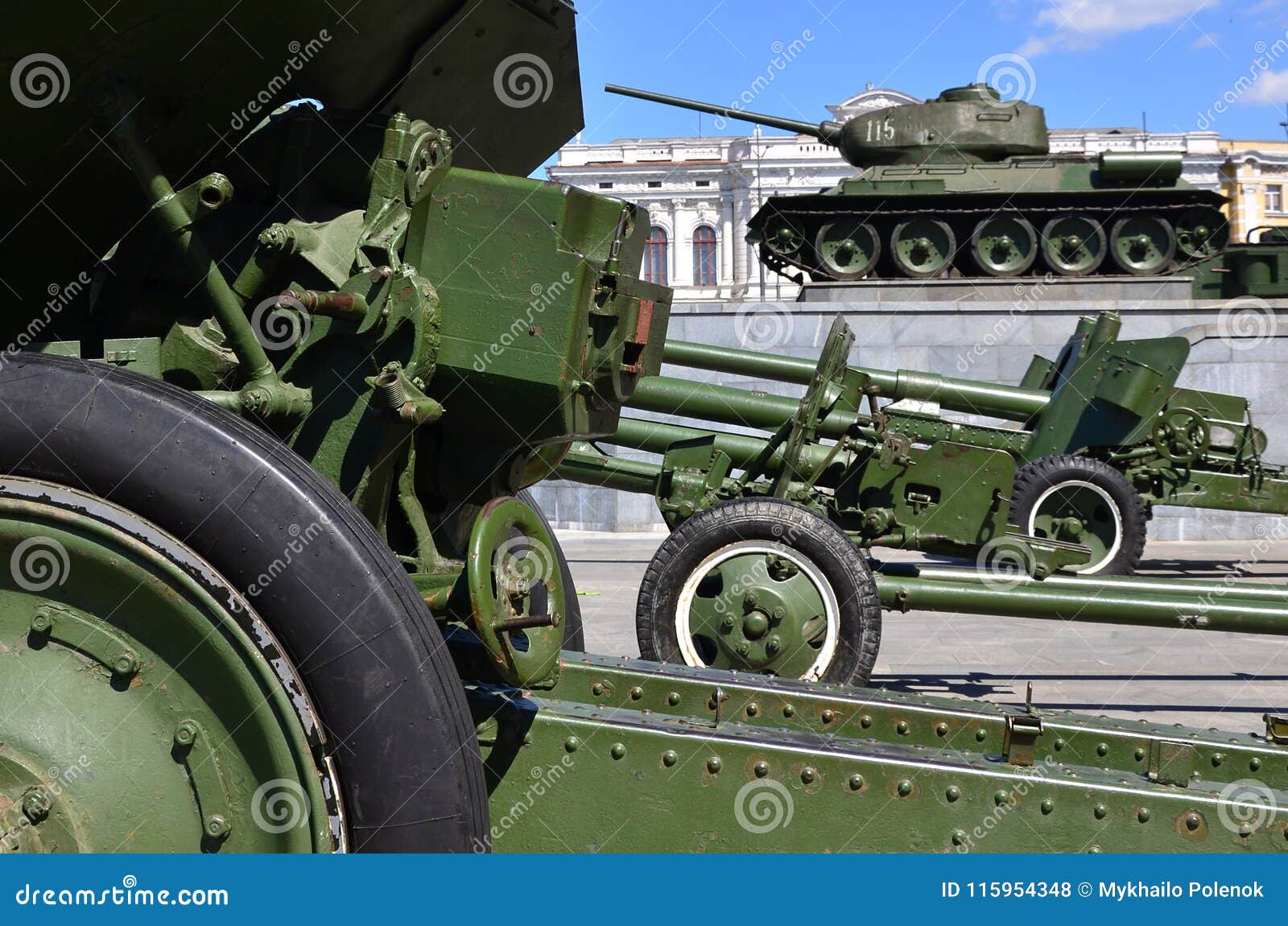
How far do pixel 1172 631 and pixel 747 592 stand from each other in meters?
4.15

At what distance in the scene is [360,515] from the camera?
1.83 meters

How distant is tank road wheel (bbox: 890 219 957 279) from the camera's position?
20156 millimetres

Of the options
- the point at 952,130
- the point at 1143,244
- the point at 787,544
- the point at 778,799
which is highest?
the point at 952,130

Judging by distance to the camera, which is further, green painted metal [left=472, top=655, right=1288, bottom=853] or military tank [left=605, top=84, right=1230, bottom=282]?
military tank [left=605, top=84, right=1230, bottom=282]

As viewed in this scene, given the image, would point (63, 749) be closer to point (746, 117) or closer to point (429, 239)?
point (429, 239)

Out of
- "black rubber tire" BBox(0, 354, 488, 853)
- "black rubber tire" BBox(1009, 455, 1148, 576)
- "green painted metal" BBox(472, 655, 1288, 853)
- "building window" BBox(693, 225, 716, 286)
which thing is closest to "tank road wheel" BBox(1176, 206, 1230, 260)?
"black rubber tire" BBox(1009, 455, 1148, 576)

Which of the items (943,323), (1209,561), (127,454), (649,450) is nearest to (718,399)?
(649,450)

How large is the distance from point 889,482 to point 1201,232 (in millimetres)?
15959

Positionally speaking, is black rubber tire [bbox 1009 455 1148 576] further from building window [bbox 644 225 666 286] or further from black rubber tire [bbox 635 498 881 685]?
building window [bbox 644 225 666 286]

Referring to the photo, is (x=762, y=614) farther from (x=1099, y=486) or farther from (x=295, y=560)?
(x=1099, y=486)

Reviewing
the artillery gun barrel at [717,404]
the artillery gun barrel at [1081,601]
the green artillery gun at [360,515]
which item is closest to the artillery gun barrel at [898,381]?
the artillery gun barrel at [717,404]

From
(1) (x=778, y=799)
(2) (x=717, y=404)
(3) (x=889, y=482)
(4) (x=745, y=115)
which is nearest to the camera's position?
(1) (x=778, y=799)

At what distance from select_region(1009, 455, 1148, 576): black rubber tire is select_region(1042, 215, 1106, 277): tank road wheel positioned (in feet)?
36.1

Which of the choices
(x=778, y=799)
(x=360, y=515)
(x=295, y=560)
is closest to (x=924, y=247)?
(x=778, y=799)
